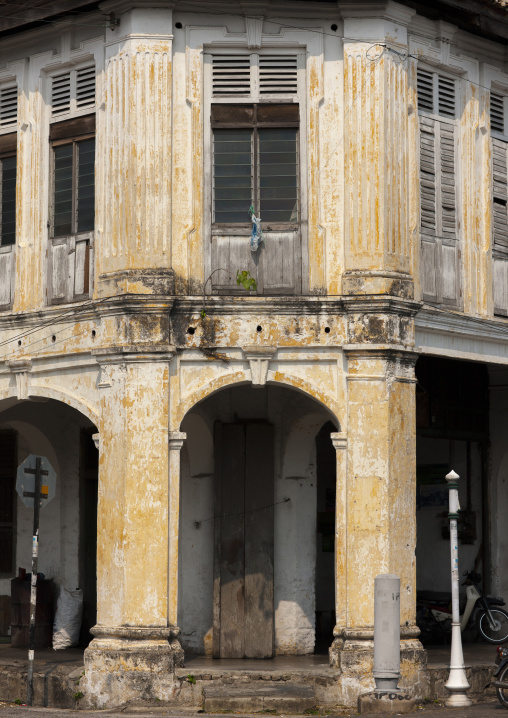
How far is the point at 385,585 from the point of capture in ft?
Result: 41.6

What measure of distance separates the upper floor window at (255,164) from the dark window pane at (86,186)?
163 cm

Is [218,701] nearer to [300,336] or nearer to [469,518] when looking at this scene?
[300,336]

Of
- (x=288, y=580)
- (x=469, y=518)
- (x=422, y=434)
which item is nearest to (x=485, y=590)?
(x=469, y=518)

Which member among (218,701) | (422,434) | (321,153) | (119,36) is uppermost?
(119,36)

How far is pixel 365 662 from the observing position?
13492 millimetres

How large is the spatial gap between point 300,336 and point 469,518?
19.1 feet

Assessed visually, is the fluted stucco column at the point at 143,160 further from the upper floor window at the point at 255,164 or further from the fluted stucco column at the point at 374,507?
the fluted stucco column at the point at 374,507

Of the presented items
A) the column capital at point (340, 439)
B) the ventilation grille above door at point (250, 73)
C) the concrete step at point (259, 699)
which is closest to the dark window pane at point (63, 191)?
the ventilation grille above door at point (250, 73)

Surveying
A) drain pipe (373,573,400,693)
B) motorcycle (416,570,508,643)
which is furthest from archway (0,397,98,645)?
drain pipe (373,573,400,693)

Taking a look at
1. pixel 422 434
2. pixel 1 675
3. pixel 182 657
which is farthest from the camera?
pixel 422 434

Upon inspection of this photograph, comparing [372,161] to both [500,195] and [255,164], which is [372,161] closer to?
[255,164]

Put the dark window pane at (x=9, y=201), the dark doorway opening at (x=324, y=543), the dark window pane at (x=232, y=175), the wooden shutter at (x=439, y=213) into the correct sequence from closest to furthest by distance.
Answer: the dark window pane at (x=232, y=175) → the wooden shutter at (x=439, y=213) → the dark window pane at (x=9, y=201) → the dark doorway opening at (x=324, y=543)

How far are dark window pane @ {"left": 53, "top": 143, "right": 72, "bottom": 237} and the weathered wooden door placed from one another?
3.31 meters

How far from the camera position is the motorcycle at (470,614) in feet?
55.9
